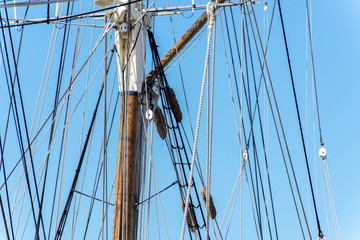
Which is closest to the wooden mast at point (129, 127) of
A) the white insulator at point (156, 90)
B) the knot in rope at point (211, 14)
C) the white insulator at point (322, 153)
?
the white insulator at point (156, 90)

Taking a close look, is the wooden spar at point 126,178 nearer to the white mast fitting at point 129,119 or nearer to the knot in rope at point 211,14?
the white mast fitting at point 129,119

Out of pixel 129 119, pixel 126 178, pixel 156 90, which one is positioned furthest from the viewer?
pixel 156 90

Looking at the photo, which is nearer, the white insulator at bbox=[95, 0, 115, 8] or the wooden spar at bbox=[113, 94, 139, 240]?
the wooden spar at bbox=[113, 94, 139, 240]

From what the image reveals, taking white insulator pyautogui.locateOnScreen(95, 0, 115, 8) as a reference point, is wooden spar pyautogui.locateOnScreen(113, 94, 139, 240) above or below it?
below

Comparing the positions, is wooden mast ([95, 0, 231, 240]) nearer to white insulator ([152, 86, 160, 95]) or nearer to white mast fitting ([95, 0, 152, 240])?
white mast fitting ([95, 0, 152, 240])

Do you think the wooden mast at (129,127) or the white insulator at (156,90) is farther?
the white insulator at (156,90)

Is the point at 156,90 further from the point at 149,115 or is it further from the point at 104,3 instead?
the point at 104,3

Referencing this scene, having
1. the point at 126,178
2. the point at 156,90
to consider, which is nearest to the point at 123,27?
the point at 156,90

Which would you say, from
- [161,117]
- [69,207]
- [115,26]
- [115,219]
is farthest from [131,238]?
[115,26]

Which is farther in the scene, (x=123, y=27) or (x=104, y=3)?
(x=104, y=3)

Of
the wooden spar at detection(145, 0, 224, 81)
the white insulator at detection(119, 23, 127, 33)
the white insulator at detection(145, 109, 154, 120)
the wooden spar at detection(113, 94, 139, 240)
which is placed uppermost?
the wooden spar at detection(145, 0, 224, 81)

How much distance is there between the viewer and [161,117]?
41.1ft

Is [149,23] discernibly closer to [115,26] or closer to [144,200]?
[115,26]

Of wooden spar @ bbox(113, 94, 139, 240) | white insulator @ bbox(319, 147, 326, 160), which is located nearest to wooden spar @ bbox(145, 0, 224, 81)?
wooden spar @ bbox(113, 94, 139, 240)
